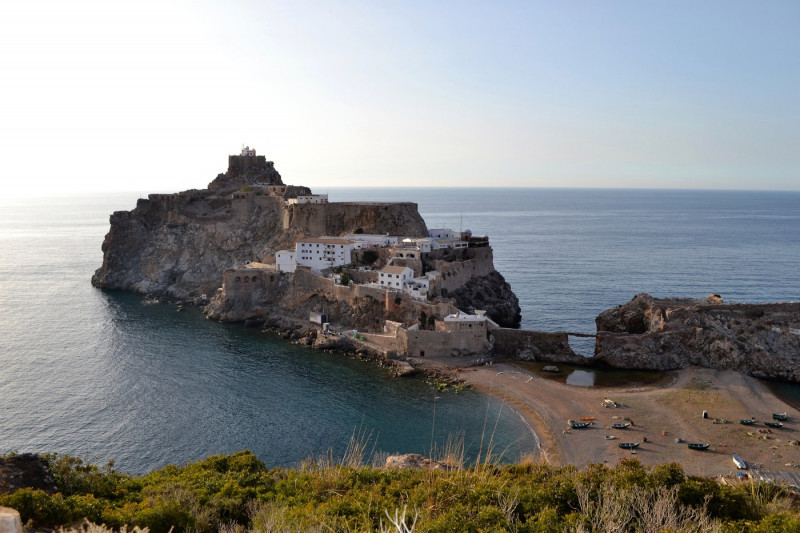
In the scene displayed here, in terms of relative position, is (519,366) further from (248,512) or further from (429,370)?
(248,512)

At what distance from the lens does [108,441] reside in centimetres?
2686

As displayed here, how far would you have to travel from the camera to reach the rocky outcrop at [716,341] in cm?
3494

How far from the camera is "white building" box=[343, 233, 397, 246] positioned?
51.4 m

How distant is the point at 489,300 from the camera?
47812 millimetres

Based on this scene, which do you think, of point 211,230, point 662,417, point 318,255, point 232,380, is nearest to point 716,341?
point 662,417

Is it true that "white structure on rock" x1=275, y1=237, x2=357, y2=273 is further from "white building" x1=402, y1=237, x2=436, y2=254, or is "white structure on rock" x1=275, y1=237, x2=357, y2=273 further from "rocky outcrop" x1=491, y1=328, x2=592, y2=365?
Answer: "rocky outcrop" x1=491, y1=328, x2=592, y2=365

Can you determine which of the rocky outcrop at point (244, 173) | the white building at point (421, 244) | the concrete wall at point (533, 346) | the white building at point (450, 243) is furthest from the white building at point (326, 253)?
the rocky outcrop at point (244, 173)

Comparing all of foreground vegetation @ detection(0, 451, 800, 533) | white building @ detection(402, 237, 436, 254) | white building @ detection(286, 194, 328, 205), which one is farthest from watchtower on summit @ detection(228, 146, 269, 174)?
foreground vegetation @ detection(0, 451, 800, 533)

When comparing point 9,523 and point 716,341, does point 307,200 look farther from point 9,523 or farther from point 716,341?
point 9,523

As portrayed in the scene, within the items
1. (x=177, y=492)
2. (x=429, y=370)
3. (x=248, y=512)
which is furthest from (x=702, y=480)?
(x=429, y=370)

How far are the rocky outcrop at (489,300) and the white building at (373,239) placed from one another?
8.84m

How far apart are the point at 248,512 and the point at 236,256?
47.9 meters

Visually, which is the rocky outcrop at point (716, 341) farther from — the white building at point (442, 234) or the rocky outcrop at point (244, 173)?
the rocky outcrop at point (244, 173)

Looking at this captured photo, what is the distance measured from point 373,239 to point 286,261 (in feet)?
28.5
